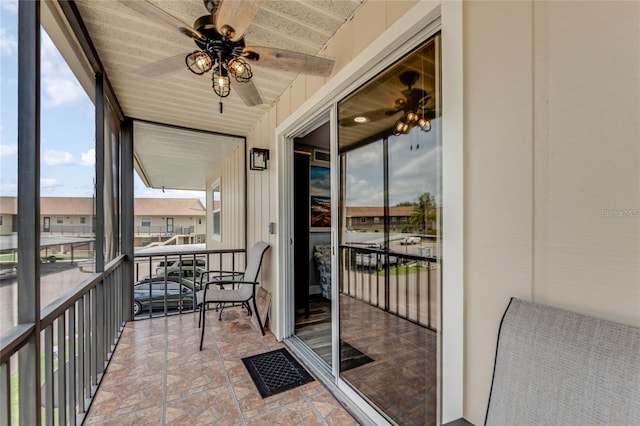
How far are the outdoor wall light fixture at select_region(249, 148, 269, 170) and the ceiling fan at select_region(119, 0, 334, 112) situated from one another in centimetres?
128

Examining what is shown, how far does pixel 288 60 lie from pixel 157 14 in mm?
704

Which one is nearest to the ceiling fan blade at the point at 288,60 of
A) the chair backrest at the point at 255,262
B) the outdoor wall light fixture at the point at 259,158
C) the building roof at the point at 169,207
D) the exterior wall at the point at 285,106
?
the exterior wall at the point at 285,106

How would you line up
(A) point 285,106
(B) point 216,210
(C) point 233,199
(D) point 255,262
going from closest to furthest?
(A) point 285,106 → (D) point 255,262 → (C) point 233,199 → (B) point 216,210

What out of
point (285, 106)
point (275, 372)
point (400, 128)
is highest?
point (285, 106)

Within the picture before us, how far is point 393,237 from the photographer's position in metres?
1.75

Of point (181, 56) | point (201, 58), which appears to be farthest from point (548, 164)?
point (181, 56)

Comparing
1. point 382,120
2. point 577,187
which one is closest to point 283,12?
point 382,120

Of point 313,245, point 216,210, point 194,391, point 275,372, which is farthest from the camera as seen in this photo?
point 216,210

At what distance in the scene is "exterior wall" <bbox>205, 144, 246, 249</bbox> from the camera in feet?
14.8

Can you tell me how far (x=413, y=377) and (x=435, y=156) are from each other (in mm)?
1254

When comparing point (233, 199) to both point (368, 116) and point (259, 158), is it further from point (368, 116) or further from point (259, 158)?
point (368, 116)

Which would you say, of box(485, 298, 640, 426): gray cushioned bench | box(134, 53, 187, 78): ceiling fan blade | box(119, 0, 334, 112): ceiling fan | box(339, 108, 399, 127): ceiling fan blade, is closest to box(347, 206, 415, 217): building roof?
box(339, 108, 399, 127): ceiling fan blade

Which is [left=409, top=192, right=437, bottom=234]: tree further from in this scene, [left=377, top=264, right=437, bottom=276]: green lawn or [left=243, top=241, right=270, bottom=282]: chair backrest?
[left=243, top=241, right=270, bottom=282]: chair backrest

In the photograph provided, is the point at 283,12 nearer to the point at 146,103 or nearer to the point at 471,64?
the point at 471,64
